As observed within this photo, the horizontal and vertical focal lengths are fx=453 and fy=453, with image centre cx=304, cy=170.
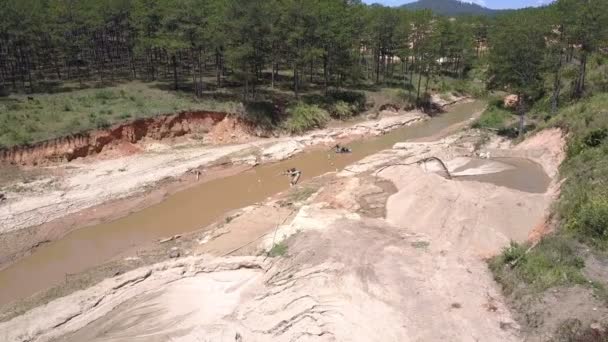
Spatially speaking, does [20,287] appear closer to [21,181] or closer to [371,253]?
[21,181]

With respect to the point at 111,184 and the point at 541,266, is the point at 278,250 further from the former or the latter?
the point at 111,184

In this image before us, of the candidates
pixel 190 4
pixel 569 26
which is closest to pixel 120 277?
pixel 190 4

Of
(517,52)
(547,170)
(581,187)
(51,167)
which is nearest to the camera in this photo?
(581,187)

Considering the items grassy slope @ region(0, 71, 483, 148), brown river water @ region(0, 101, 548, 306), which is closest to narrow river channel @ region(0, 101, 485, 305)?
brown river water @ region(0, 101, 548, 306)

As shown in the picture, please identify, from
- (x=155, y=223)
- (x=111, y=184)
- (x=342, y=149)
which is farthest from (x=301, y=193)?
(x=342, y=149)

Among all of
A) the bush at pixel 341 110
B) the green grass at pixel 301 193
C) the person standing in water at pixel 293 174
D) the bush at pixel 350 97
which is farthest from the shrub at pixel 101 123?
the bush at pixel 350 97

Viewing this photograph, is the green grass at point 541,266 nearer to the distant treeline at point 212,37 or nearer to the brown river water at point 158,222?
the brown river water at point 158,222
